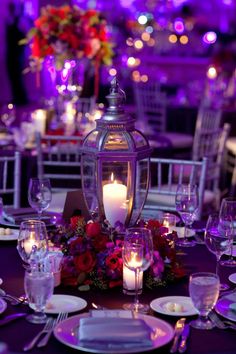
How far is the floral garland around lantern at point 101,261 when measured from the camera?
7.60 ft

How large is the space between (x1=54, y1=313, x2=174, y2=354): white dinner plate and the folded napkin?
1cm

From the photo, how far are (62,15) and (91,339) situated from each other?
3.94 meters

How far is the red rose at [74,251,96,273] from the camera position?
232 cm

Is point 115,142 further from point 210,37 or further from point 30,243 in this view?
point 210,37

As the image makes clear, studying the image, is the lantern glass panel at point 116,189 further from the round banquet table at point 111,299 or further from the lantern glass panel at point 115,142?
the round banquet table at point 111,299

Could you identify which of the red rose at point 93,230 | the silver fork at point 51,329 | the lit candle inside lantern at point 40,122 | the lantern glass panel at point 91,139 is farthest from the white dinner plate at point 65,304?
the lit candle inside lantern at point 40,122

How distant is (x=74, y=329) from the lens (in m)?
1.95

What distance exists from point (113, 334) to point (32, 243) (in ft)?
1.75

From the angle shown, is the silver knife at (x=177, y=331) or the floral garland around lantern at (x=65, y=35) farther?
the floral garland around lantern at (x=65, y=35)

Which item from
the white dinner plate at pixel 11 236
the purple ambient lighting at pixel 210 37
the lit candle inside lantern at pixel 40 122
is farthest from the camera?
the purple ambient lighting at pixel 210 37

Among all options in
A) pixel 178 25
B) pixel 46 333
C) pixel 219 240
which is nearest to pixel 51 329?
pixel 46 333

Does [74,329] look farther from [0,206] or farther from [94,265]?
[0,206]

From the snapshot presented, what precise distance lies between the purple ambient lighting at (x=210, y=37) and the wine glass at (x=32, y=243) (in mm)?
9456

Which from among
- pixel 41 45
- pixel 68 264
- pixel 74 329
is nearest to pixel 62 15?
pixel 41 45
